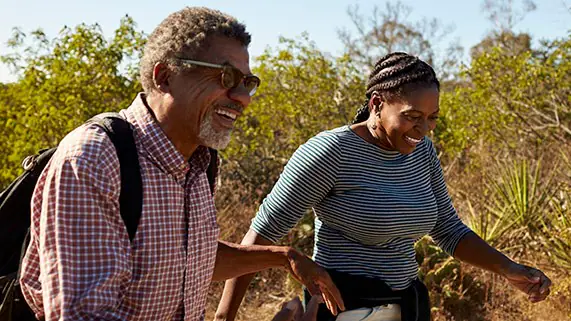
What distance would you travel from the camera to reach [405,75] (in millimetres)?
2906

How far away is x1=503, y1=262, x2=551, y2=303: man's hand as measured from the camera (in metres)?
2.99

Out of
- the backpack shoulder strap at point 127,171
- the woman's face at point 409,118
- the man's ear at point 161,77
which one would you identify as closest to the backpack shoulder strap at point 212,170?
the man's ear at point 161,77

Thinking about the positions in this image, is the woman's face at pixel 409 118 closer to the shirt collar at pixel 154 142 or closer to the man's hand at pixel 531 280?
the man's hand at pixel 531 280

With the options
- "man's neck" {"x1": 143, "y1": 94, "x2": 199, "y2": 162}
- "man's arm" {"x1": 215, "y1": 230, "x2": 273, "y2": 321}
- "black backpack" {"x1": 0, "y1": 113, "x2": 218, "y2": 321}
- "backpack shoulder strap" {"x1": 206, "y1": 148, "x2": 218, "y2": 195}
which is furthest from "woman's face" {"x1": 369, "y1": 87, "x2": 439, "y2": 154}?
"black backpack" {"x1": 0, "y1": 113, "x2": 218, "y2": 321}

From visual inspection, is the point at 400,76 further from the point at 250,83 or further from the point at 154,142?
the point at 154,142

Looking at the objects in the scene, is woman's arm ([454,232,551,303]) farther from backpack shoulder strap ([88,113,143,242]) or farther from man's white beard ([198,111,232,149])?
backpack shoulder strap ([88,113,143,242])

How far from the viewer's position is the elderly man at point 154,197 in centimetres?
161

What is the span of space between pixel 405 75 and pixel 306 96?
6.29 meters

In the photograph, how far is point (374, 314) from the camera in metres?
2.75

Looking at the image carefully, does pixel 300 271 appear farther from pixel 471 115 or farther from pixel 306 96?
pixel 471 115

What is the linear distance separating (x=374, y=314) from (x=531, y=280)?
0.71m

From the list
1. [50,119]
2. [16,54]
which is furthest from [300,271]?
[16,54]

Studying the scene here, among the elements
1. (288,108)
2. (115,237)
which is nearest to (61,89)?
(288,108)

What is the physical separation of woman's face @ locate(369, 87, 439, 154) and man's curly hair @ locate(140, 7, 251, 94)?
106cm
